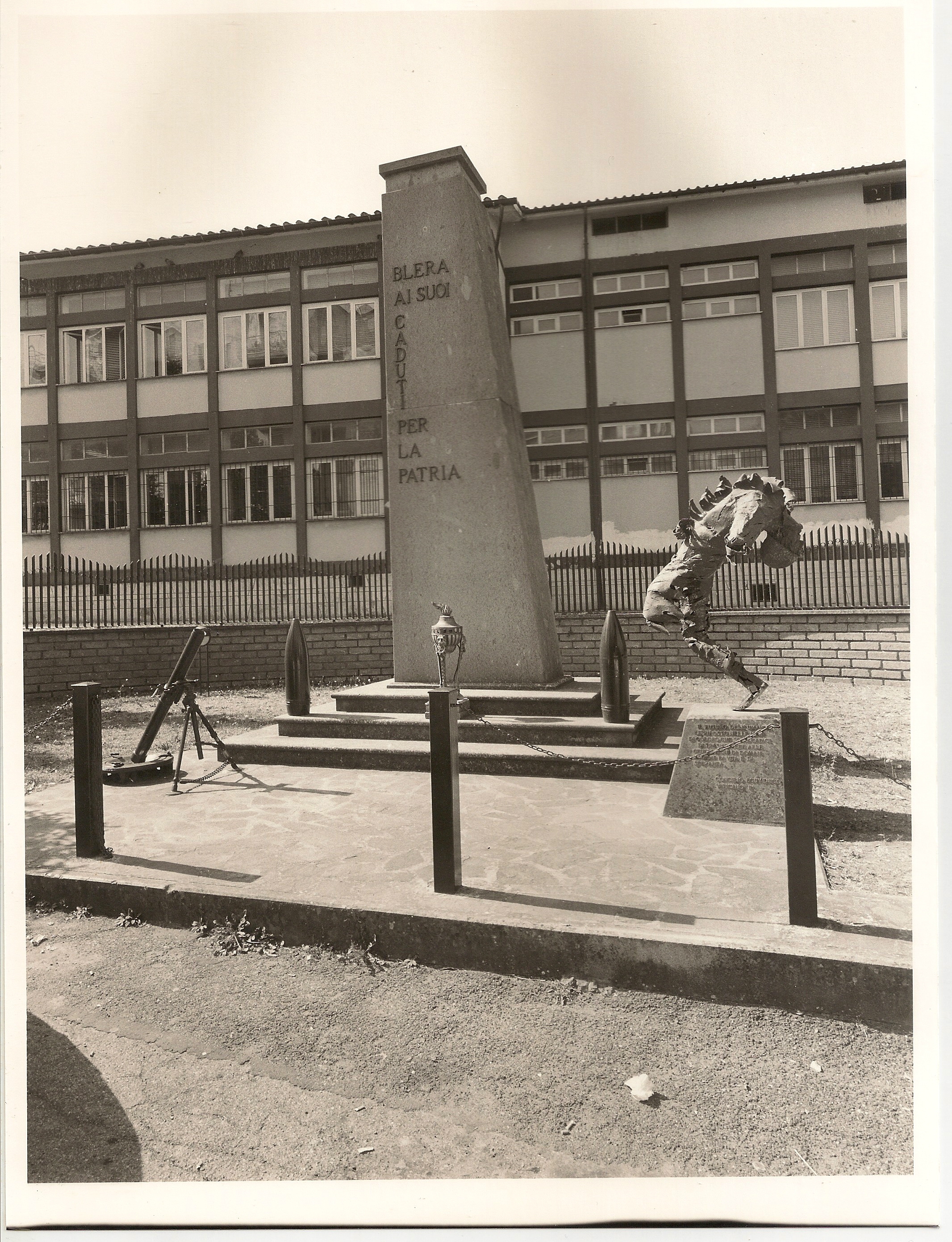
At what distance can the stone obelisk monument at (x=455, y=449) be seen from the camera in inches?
272

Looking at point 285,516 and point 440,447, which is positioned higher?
point 285,516

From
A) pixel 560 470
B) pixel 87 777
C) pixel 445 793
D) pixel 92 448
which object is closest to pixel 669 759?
pixel 445 793

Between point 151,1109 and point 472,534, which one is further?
point 472,534

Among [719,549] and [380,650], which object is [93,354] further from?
[719,549]

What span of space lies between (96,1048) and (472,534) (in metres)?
5.10

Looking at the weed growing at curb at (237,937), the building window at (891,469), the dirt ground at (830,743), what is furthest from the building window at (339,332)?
the weed growing at curb at (237,937)

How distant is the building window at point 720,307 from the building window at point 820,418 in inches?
102

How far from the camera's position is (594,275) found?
18.1 metres

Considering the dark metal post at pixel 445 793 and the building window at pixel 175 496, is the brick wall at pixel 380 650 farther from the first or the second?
the dark metal post at pixel 445 793

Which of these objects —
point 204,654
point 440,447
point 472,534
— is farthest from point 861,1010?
point 204,654

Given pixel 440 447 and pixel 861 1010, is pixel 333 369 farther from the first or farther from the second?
pixel 861 1010

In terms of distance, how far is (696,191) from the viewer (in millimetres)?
16875

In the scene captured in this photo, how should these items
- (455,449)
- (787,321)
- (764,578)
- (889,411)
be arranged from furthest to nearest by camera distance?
(787,321), (889,411), (764,578), (455,449)

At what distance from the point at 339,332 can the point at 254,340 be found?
90.5 inches
